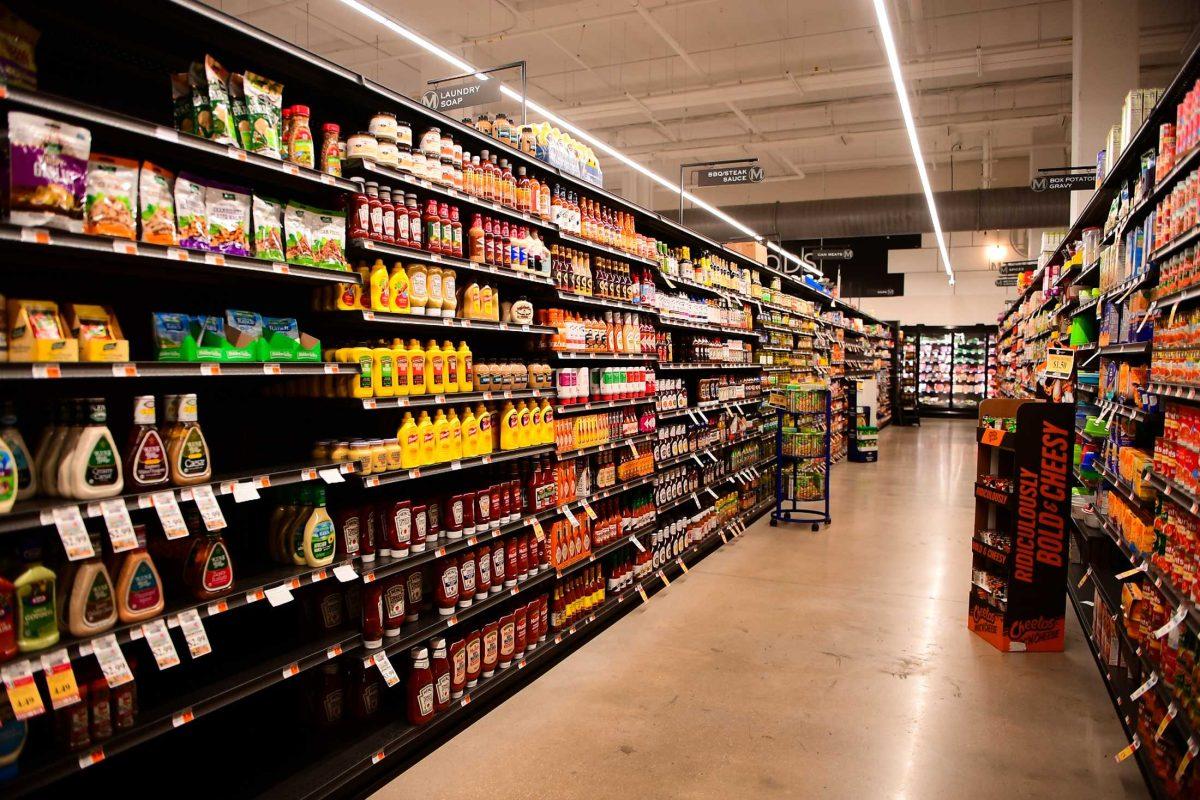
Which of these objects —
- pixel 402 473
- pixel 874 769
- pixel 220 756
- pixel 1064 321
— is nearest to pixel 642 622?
pixel 874 769

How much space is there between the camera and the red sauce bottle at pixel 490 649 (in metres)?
3.72

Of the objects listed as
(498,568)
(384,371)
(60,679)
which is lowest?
(498,568)

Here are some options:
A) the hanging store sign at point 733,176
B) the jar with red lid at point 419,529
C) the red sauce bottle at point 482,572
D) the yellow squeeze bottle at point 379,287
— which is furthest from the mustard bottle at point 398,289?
the hanging store sign at point 733,176

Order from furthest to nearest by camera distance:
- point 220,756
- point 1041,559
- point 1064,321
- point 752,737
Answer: point 1064,321 → point 1041,559 → point 752,737 → point 220,756

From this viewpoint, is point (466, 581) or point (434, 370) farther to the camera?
point (466, 581)

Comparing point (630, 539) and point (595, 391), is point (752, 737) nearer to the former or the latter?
point (630, 539)

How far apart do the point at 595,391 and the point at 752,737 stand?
2367mm

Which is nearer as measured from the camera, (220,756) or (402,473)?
(220,756)

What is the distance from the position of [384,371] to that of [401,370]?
0.11m

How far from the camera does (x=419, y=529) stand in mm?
3355

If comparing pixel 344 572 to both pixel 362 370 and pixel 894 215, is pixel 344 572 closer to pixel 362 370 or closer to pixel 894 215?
pixel 362 370

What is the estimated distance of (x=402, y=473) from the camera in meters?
3.24

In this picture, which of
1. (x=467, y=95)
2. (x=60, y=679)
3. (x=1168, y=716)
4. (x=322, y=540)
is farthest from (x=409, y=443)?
(x=467, y=95)

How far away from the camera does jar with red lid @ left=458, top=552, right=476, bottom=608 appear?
3.62 metres
